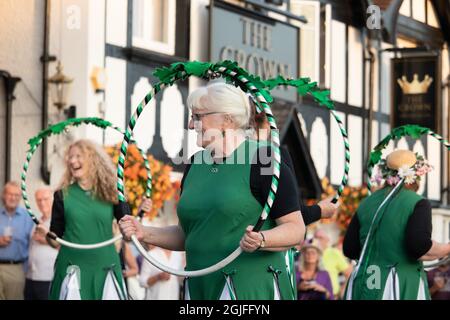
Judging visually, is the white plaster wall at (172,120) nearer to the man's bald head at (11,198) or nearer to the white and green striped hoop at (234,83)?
the man's bald head at (11,198)

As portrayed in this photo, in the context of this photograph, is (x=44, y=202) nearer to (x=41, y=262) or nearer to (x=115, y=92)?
(x=41, y=262)

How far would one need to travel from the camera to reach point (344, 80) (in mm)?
24422

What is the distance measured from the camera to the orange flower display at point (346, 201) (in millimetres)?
20984

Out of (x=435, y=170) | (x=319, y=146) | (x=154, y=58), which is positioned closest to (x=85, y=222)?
(x=154, y=58)

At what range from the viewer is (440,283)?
1371cm

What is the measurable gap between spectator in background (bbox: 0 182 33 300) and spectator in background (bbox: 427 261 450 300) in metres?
4.00

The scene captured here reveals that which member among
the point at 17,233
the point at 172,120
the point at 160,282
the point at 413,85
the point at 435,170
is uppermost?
the point at 413,85

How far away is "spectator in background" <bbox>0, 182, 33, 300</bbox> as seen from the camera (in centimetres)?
1269

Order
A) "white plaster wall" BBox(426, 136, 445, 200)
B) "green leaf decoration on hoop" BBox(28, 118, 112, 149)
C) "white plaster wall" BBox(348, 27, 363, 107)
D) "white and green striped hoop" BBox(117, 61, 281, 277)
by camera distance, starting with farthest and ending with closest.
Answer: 1. "white plaster wall" BBox(426, 136, 445, 200)
2. "white plaster wall" BBox(348, 27, 363, 107)
3. "green leaf decoration on hoop" BBox(28, 118, 112, 149)
4. "white and green striped hoop" BBox(117, 61, 281, 277)

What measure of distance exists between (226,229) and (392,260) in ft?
10.3

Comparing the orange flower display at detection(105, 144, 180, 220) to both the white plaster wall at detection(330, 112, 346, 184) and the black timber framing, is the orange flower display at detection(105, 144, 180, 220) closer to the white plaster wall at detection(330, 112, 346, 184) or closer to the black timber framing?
the black timber framing

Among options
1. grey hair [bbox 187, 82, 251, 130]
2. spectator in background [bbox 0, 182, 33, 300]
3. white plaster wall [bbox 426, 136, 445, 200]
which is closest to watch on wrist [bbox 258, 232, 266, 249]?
grey hair [bbox 187, 82, 251, 130]
